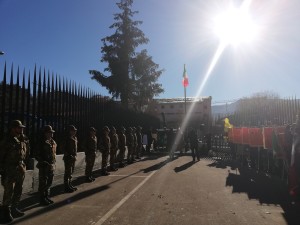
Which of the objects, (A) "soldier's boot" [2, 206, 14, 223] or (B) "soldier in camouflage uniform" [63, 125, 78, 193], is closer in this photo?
(A) "soldier's boot" [2, 206, 14, 223]

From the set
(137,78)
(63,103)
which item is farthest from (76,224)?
(137,78)

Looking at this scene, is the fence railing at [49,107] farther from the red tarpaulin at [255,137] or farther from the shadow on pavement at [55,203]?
the red tarpaulin at [255,137]

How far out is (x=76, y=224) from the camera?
6.30m

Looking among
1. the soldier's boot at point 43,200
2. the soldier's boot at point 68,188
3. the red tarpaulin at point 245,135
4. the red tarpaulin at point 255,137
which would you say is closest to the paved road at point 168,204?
the soldier's boot at point 43,200

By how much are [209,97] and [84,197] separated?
311 feet

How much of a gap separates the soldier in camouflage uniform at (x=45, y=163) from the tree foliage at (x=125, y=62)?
25961mm

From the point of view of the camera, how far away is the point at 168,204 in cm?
802

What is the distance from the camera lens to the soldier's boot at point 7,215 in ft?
21.6

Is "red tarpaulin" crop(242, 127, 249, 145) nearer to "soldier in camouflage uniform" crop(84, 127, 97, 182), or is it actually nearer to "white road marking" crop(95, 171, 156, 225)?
"white road marking" crop(95, 171, 156, 225)

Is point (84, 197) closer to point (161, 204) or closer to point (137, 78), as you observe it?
point (161, 204)

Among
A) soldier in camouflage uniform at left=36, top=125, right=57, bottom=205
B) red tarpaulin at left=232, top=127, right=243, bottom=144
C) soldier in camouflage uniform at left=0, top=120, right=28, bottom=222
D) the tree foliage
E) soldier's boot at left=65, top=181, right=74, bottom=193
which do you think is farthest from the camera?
the tree foliage

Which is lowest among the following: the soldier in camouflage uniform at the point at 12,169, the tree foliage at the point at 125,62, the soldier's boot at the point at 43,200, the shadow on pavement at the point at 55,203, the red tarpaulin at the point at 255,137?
the shadow on pavement at the point at 55,203

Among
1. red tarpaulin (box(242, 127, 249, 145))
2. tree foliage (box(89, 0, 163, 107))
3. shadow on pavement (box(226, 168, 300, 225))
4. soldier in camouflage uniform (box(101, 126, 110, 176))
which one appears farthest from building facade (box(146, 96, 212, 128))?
shadow on pavement (box(226, 168, 300, 225))

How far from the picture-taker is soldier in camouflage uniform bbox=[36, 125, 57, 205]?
8.23 meters
